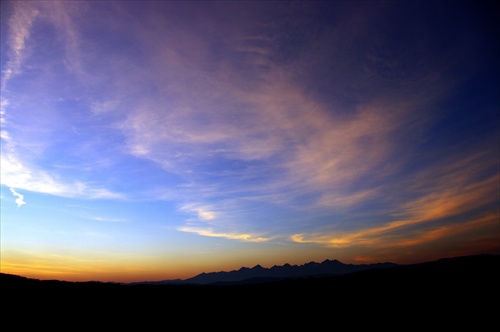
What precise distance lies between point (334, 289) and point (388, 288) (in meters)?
5.79

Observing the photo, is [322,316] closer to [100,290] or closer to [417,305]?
[417,305]

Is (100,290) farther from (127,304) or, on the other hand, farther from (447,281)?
(447,281)

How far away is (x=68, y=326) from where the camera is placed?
18594 millimetres

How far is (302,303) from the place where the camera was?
2464cm

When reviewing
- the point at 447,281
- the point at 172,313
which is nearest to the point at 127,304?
A: the point at 172,313

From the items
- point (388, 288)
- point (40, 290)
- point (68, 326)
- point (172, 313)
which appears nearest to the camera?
point (68, 326)

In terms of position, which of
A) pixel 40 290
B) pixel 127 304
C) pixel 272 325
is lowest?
pixel 272 325

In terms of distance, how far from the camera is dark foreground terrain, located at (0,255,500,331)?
19.8m

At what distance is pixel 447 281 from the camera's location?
28391 mm

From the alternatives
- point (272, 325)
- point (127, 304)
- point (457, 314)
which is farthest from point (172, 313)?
point (457, 314)

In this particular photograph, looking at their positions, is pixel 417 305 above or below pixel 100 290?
below

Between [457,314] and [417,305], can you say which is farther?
[417,305]

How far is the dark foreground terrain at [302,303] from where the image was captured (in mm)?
19797

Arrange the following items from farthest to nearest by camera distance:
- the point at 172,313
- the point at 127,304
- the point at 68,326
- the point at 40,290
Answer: the point at 40,290 < the point at 127,304 < the point at 172,313 < the point at 68,326
